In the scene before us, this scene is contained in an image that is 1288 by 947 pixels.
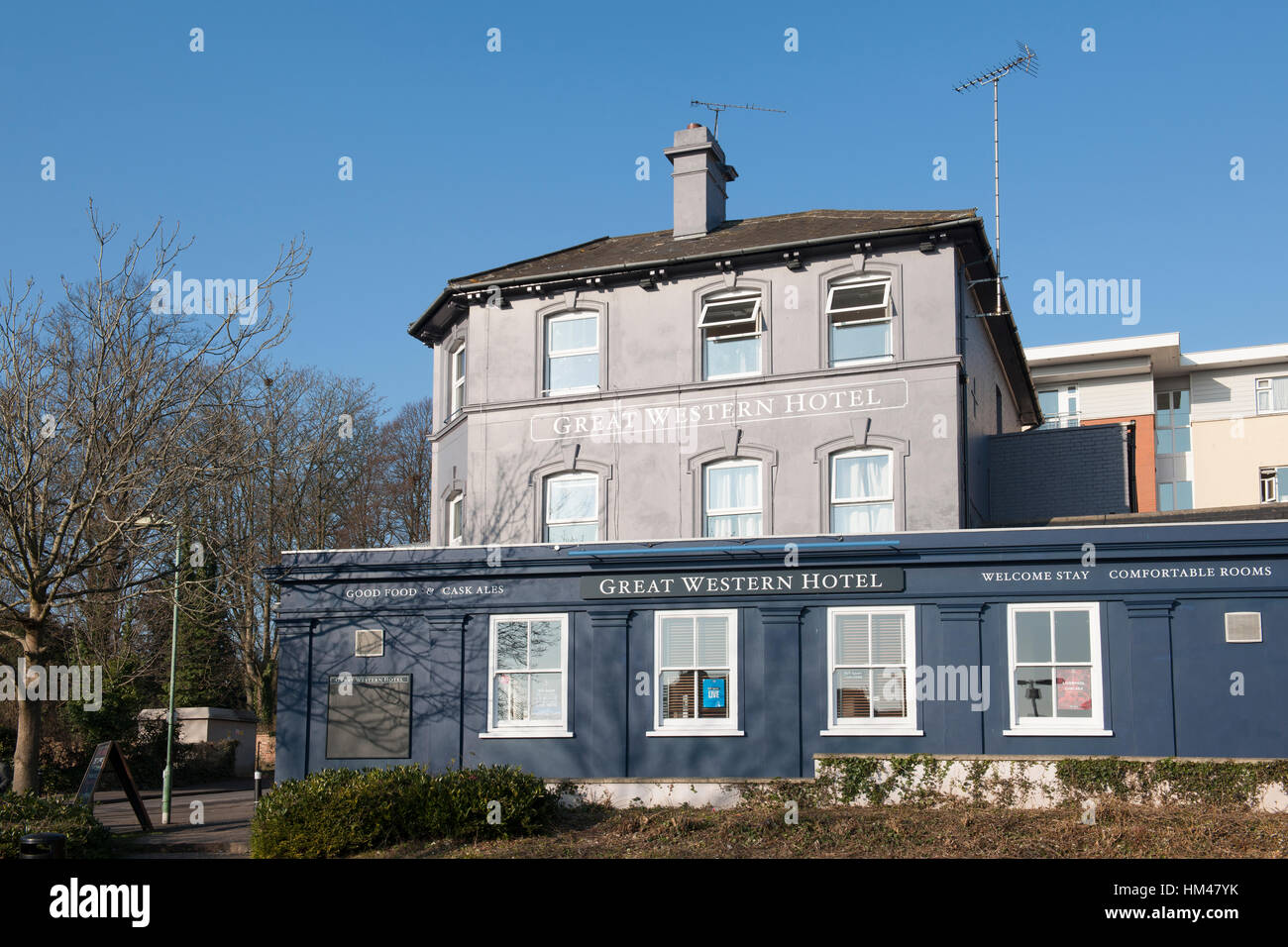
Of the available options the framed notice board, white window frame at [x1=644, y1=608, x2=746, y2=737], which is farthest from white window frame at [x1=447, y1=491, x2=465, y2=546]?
white window frame at [x1=644, y1=608, x2=746, y2=737]

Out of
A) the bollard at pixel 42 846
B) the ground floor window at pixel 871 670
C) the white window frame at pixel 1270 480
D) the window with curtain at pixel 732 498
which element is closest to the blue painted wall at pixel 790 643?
the ground floor window at pixel 871 670

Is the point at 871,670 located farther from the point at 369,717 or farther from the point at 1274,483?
the point at 1274,483

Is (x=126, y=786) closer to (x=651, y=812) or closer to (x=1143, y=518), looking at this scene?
(x=651, y=812)

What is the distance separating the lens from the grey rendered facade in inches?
918

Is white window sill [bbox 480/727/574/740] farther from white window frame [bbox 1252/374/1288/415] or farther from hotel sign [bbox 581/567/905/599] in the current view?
white window frame [bbox 1252/374/1288/415]

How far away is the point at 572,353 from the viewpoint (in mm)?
26047

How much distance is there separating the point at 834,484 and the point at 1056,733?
249 inches

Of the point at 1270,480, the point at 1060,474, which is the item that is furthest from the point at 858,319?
the point at 1270,480

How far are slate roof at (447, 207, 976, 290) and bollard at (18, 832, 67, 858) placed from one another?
15230 millimetres

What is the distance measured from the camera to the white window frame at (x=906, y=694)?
1981 cm

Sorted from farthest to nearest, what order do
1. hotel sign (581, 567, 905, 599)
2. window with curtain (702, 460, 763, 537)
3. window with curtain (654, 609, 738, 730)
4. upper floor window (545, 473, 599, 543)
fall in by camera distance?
upper floor window (545, 473, 599, 543), window with curtain (702, 460, 763, 537), window with curtain (654, 609, 738, 730), hotel sign (581, 567, 905, 599)

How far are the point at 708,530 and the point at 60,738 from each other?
19.8m

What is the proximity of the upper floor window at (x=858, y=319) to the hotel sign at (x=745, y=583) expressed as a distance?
205 inches
